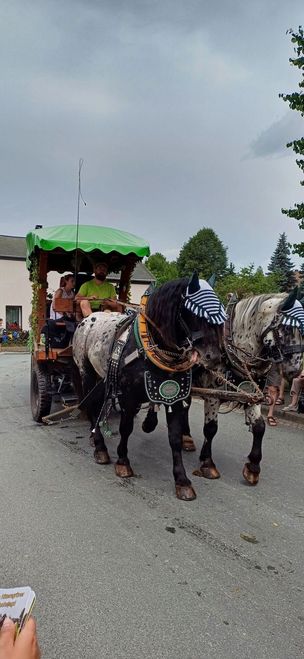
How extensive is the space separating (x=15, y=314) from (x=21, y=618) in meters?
30.4

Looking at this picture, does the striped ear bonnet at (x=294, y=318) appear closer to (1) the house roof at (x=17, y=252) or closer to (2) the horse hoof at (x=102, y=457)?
(2) the horse hoof at (x=102, y=457)

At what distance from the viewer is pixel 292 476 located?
182 inches

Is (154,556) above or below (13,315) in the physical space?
below

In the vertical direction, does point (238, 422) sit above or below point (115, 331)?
below

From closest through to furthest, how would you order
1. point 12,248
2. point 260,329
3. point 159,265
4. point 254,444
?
point 254,444 < point 260,329 < point 12,248 < point 159,265

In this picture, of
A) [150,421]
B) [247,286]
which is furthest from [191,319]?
[247,286]

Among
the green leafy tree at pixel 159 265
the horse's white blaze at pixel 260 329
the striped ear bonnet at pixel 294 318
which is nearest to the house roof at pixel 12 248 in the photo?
the green leafy tree at pixel 159 265

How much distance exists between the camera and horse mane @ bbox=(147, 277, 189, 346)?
374 cm

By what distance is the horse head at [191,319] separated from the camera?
3521 mm

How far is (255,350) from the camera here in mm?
4379

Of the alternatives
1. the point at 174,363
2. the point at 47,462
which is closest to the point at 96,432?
the point at 47,462

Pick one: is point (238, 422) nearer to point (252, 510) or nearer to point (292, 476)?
point (292, 476)

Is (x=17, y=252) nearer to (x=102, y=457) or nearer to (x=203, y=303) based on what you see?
(x=102, y=457)

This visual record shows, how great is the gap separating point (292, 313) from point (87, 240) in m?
3.06
